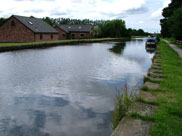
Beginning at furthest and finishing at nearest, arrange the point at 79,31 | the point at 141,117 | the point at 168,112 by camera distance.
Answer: the point at 79,31, the point at 168,112, the point at 141,117

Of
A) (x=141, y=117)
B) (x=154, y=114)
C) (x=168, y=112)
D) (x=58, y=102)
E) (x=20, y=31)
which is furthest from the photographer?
(x=20, y=31)

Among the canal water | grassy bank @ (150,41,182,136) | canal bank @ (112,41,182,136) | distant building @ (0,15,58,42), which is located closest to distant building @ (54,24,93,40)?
distant building @ (0,15,58,42)

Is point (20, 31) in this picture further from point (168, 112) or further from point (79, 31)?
point (168, 112)

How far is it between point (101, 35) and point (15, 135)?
272ft

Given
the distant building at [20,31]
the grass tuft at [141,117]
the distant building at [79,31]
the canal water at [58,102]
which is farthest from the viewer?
the distant building at [79,31]

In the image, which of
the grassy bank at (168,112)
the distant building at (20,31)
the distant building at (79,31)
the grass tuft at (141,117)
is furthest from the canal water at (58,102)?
the distant building at (79,31)

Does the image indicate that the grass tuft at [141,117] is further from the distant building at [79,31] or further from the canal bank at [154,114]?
the distant building at [79,31]

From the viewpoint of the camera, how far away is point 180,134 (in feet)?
13.4

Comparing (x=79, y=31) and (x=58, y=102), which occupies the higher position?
(x=79, y=31)

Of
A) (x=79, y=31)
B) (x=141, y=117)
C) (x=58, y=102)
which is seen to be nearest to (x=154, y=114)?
(x=141, y=117)

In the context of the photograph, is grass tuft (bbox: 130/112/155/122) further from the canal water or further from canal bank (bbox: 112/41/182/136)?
the canal water

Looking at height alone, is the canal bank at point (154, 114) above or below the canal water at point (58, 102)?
above

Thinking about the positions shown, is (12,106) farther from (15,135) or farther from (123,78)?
(123,78)

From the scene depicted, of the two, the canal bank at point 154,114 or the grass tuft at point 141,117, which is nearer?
the canal bank at point 154,114
